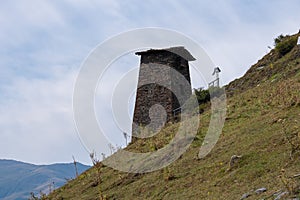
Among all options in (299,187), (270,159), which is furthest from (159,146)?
(299,187)

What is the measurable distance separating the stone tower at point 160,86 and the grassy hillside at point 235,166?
794 centimetres

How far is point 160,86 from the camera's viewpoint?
97.5 feet

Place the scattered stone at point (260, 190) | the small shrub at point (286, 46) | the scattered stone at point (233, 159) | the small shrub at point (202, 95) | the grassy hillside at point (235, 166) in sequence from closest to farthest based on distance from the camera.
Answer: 1. the scattered stone at point (260, 190)
2. the grassy hillside at point (235, 166)
3. the scattered stone at point (233, 159)
4. the small shrub at point (202, 95)
5. the small shrub at point (286, 46)

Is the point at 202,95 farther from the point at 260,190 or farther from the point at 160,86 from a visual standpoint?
the point at 260,190

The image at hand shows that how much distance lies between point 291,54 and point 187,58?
6.74 m

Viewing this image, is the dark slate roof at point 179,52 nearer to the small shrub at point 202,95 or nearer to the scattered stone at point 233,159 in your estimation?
the small shrub at point 202,95

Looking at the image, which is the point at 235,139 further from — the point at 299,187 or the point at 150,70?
the point at 150,70

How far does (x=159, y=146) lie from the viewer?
Answer: 1766 cm

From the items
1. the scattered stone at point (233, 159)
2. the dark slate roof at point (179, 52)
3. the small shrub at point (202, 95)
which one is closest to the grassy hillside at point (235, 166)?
the scattered stone at point (233, 159)

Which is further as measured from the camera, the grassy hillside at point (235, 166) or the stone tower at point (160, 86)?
the stone tower at point (160, 86)

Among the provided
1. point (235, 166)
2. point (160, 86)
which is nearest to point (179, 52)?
point (160, 86)

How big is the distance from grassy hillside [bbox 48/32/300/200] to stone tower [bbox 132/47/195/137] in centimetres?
794

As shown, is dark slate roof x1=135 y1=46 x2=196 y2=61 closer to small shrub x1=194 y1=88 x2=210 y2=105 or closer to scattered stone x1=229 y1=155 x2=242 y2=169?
small shrub x1=194 y1=88 x2=210 y2=105

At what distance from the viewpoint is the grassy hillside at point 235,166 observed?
32.5 feet
